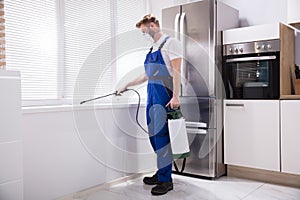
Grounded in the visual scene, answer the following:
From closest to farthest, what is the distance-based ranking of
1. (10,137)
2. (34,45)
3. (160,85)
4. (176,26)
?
(10,137), (34,45), (160,85), (176,26)

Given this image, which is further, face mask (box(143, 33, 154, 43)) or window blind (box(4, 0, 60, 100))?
face mask (box(143, 33, 154, 43))

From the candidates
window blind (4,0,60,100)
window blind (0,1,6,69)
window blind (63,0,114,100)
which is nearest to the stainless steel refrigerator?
window blind (63,0,114,100)

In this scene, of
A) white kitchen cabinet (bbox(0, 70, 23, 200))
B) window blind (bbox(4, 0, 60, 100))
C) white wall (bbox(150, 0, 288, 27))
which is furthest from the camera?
white wall (bbox(150, 0, 288, 27))

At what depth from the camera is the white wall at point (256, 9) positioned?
3143 millimetres

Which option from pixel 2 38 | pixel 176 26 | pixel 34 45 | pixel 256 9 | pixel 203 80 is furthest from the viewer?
pixel 256 9

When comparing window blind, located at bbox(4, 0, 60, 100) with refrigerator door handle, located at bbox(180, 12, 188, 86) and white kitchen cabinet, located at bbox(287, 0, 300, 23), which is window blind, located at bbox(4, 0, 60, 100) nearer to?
refrigerator door handle, located at bbox(180, 12, 188, 86)

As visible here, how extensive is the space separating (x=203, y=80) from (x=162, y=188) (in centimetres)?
105

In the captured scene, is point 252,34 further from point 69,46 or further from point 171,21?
point 69,46

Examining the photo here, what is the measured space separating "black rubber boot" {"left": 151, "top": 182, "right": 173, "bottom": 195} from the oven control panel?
1317 mm

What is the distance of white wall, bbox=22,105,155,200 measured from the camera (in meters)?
2.18

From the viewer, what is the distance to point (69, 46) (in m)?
2.61

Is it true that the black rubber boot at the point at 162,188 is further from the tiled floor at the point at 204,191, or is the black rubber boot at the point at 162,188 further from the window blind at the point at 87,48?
the window blind at the point at 87,48

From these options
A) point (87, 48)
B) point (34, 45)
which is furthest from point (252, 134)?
point (34, 45)

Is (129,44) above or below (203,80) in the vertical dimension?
above
